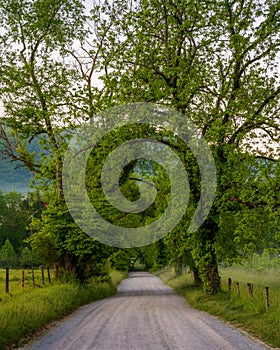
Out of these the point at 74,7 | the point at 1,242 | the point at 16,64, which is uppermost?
the point at 74,7

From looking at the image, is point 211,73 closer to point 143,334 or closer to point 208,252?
point 208,252

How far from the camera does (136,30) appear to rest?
22.3m

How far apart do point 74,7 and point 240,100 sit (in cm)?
1709

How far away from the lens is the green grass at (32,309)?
488 inches

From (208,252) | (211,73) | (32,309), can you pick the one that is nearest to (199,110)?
(211,73)

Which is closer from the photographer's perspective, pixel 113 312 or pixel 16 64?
pixel 113 312

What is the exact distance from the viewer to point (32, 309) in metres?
15.6

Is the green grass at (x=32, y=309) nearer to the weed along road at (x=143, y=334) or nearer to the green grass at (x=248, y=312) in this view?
the weed along road at (x=143, y=334)

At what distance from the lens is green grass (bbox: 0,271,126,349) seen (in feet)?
40.7

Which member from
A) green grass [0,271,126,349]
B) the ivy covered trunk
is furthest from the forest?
green grass [0,271,126,349]

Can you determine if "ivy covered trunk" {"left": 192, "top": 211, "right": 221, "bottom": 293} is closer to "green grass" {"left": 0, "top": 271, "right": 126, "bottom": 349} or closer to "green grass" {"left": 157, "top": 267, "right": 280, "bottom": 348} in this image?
"green grass" {"left": 157, "top": 267, "right": 280, "bottom": 348}

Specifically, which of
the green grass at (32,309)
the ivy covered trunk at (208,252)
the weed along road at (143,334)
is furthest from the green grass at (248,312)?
the green grass at (32,309)

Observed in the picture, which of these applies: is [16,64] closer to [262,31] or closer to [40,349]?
[262,31]

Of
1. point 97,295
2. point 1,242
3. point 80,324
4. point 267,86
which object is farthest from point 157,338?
point 1,242
